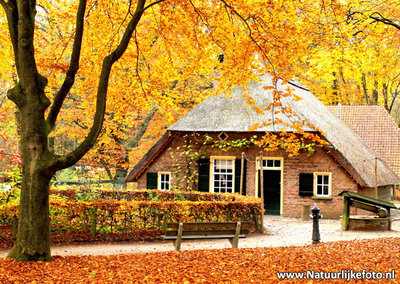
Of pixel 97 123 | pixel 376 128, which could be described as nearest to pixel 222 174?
pixel 376 128

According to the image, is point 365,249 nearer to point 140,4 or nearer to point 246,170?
point 140,4

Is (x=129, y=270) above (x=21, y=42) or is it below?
below

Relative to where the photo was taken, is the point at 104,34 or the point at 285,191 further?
the point at 285,191

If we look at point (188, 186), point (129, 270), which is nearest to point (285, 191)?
point (188, 186)

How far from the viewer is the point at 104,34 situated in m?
12.0

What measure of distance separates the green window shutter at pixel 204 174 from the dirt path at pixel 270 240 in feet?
11.3

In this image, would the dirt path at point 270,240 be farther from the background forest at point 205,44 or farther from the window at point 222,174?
the background forest at point 205,44

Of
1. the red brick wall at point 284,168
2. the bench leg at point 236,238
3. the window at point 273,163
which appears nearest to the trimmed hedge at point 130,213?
the bench leg at point 236,238

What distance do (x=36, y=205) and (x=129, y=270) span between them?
6.76ft

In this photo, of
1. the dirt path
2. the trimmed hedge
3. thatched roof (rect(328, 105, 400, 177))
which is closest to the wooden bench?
the dirt path

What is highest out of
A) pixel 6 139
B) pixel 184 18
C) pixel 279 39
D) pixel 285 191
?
pixel 184 18

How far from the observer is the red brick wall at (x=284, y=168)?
731 inches

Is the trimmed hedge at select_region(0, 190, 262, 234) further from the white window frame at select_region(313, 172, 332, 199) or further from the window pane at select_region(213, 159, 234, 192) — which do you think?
the white window frame at select_region(313, 172, 332, 199)

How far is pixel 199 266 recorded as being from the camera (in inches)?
281
